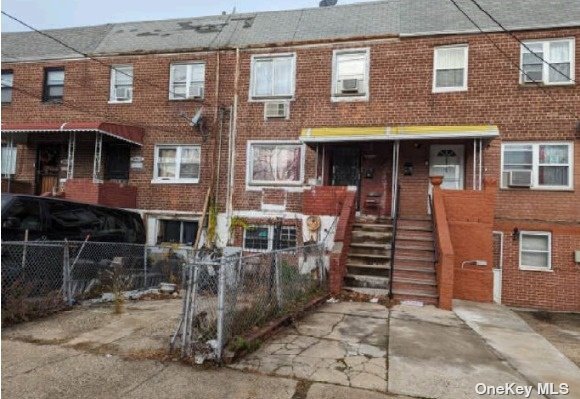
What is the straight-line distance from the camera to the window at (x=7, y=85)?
1641cm

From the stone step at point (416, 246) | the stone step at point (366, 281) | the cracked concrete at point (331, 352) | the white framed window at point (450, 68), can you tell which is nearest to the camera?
the cracked concrete at point (331, 352)

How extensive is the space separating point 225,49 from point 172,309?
9.66m

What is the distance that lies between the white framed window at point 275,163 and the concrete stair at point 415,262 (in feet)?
12.5

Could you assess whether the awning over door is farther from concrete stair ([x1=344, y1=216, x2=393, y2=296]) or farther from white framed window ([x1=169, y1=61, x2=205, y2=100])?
concrete stair ([x1=344, y1=216, x2=393, y2=296])

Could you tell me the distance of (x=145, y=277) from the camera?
1038cm

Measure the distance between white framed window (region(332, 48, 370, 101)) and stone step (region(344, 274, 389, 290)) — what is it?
6146 millimetres

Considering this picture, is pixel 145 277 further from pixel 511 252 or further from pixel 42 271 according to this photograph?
pixel 511 252

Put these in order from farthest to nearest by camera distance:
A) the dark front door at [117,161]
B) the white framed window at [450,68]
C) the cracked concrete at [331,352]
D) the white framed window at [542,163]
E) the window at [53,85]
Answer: the window at [53,85], the dark front door at [117,161], the white framed window at [450,68], the white framed window at [542,163], the cracked concrete at [331,352]

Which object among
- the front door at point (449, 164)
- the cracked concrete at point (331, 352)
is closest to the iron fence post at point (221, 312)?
the cracked concrete at point (331, 352)

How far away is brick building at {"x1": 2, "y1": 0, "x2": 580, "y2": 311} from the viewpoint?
1117 cm

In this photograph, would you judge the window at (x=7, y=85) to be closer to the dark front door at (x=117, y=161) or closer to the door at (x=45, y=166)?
the door at (x=45, y=166)

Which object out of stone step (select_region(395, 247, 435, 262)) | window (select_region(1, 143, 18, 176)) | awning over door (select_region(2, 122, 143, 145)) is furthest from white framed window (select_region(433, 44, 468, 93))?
window (select_region(1, 143, 18, 176))

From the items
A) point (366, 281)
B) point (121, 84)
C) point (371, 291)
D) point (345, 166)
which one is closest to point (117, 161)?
point (121, 84)

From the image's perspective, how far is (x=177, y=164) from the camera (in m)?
14.9
